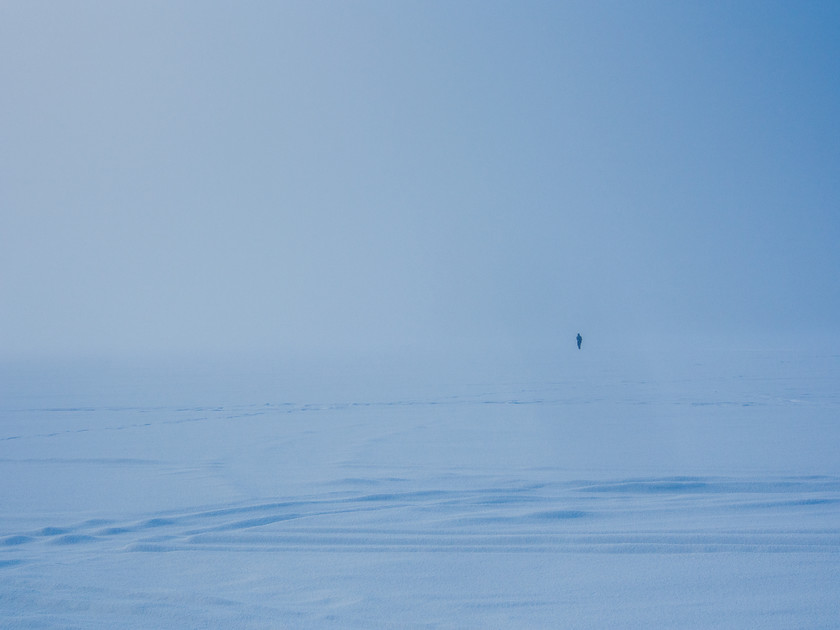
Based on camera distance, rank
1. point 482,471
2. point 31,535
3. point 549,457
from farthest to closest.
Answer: point 549,457
point 482,471
point 31,535

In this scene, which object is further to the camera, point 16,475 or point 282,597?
point 16,475

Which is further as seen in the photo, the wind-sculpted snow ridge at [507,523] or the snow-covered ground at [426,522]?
the wind-sculpted snow ridge at [507,523]

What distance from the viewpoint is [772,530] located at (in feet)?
13.8

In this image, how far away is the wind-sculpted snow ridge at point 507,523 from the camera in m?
4.07

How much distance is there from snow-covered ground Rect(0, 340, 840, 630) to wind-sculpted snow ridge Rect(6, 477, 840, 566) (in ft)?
0.07

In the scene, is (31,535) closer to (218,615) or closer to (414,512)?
(218,615)

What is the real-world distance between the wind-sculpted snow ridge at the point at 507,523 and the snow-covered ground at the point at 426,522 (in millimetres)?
22

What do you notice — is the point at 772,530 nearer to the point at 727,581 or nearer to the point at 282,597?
the point at 727,581

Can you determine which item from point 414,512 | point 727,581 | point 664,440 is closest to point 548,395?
point 664,440

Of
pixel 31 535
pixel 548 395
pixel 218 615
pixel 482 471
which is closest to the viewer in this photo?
pixel 218 615

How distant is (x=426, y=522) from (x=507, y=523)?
0.52 meters

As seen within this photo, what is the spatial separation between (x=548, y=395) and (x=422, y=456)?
683 centimetres

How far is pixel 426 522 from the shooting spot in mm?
4637

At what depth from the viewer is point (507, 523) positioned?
4.57m
